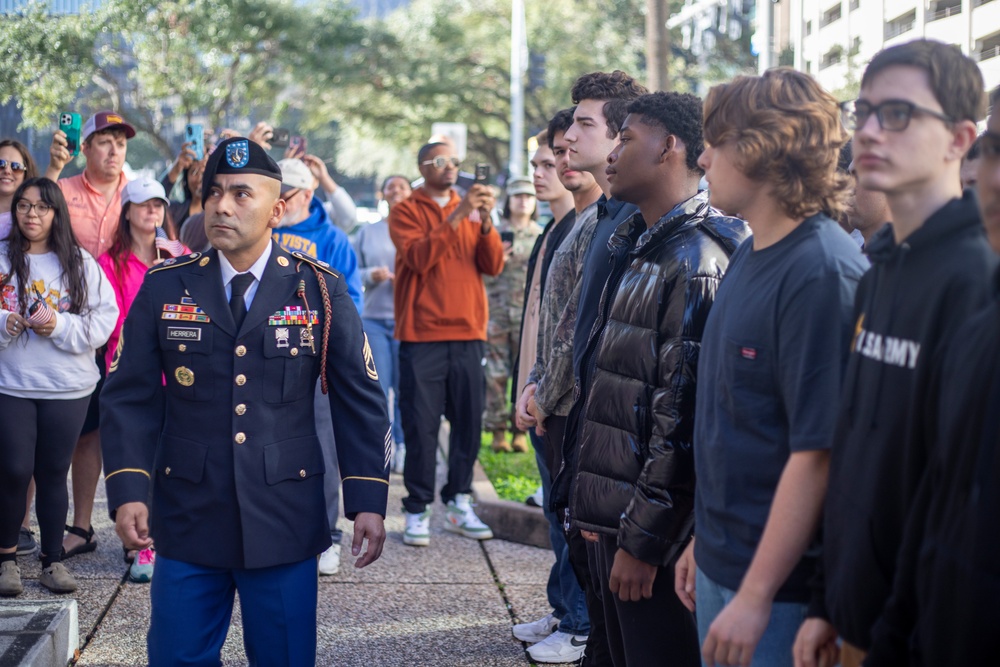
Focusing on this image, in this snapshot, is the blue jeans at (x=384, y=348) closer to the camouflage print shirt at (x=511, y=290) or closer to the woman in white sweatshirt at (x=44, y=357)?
the camouflage print shirt at (x=511, y=290)

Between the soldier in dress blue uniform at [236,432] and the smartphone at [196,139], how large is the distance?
3.74 meters

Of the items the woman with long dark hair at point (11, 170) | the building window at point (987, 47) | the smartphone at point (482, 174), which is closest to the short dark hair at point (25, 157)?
the woman with long dark hair at point (11, 170)

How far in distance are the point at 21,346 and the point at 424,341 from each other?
2385 millimetres

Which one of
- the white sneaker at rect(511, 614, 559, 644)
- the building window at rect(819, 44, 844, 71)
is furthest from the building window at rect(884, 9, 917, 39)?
the white sneaker at rect(511, 614, 559, 644)

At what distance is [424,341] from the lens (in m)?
7.00

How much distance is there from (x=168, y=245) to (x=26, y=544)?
5.91 ft

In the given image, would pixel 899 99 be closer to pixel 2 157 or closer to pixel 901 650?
→ pixel 901 650

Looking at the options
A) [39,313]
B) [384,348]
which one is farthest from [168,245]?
[384,348]

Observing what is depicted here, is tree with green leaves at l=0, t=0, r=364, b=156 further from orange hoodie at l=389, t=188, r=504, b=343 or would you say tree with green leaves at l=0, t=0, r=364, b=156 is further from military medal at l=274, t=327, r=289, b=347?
military medal at l=274, t=327, r=289, b=347

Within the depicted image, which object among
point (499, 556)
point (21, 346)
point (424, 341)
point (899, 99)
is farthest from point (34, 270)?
point (899, 99)

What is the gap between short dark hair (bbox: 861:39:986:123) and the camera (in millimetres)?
1963

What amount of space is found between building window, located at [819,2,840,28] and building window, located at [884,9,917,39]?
147 cm

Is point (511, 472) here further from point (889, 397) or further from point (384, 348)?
point (889, 397)

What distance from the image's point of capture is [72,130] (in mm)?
6852
